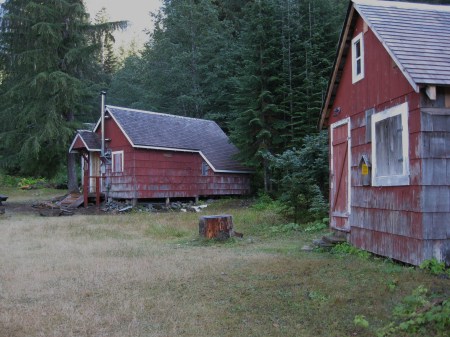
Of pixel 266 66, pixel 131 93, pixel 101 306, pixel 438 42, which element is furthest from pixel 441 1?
pixel 131 93

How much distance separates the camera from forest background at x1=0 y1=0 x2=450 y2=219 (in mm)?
25125

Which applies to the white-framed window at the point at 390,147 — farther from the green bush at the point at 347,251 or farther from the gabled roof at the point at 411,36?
the green bush at the point at 347,251

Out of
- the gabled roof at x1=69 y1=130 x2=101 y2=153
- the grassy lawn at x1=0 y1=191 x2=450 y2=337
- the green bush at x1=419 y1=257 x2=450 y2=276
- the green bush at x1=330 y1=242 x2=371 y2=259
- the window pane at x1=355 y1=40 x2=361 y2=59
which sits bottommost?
the grassy lawn at x1=0 y1=191 x2=450 y2=337

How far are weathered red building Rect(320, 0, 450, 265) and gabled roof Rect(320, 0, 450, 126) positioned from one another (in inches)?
0.7

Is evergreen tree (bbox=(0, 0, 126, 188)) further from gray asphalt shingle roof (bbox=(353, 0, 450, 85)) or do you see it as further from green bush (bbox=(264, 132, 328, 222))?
gray asphalt shingle roof (bbox=(353, 0, 450, 85))

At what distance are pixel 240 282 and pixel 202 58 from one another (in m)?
36.0

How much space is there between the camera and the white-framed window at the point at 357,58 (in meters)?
10.5

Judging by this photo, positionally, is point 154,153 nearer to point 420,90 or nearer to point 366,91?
point 366,91

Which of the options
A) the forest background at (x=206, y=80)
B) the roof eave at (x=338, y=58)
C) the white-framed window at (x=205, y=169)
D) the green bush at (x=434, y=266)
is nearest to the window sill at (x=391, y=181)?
the green bush at (x=434, y=266)

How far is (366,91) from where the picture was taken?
1016cm

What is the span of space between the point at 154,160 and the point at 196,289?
1914 centimetres

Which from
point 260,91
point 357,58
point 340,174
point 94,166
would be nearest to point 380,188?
point 340,174

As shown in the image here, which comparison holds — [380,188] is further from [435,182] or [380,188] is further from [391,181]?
[435,182]

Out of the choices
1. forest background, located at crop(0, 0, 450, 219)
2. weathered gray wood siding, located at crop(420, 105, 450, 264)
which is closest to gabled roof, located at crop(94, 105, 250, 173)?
forest background, located at crop(0, 0, 450, 219)
